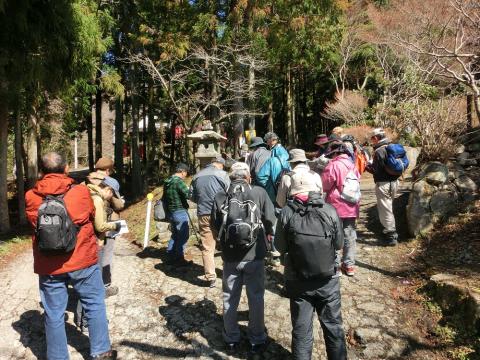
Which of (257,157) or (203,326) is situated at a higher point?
(257,157)

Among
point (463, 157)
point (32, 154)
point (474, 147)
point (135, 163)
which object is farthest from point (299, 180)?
point (135, 163)

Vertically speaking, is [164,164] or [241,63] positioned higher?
[241,63]

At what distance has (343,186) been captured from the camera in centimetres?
444

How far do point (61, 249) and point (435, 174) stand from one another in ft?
18.0

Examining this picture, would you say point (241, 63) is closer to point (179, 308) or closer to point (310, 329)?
point (179, 308)

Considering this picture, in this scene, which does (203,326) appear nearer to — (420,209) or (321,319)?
(321,319)

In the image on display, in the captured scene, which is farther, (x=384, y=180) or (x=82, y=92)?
(x=82, y=92)

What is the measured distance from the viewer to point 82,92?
524 inches

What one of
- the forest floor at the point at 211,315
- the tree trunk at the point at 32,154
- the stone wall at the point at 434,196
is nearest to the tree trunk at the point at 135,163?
the tree trunk at the point at 32,154

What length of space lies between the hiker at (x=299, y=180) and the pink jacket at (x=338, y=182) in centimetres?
56

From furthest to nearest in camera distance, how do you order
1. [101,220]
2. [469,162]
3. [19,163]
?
[19,163], [469,162], [101,220]

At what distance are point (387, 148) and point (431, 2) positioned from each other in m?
9.86

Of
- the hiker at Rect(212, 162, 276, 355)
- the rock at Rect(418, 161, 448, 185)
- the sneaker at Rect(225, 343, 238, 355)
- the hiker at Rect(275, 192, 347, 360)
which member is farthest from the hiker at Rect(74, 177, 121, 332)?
the rock at Rect(418, 161, 448, 185)

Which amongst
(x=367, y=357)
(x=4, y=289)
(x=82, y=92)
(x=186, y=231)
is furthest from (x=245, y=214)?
(x=82, y=92)
